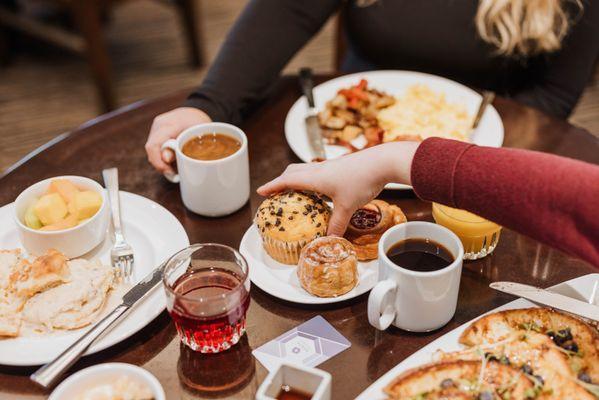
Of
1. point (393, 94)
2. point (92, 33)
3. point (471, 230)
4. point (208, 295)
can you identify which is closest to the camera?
point (208, 295)

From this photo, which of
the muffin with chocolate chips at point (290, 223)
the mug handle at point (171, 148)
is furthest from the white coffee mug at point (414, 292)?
the mug handle at point (171, 148)

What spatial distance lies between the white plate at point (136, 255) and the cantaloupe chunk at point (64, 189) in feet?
0.37

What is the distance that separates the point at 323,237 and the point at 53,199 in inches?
23.8

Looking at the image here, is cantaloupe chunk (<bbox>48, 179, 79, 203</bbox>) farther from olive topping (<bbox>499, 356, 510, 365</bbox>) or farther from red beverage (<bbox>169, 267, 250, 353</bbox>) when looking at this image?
olive topping (<bbox>499, 356, 510, 365</bbox>)

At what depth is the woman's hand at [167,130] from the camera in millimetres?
1675

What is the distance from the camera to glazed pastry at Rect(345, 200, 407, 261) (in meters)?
1.42

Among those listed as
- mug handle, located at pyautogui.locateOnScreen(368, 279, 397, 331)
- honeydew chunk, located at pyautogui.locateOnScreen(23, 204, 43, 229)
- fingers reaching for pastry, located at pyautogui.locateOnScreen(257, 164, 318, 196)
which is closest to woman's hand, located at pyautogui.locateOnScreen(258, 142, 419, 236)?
fingers reaching for pastry, located at pyautogui.locateOnScreen(257, 164, 318, 196)

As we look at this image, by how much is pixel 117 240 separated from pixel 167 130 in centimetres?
36

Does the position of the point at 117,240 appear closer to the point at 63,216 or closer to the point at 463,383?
the point at 63,216

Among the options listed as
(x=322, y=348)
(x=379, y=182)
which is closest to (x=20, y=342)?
(x=322, y=348)

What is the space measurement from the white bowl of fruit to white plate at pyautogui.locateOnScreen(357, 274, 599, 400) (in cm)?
70

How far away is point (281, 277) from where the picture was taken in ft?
4.62

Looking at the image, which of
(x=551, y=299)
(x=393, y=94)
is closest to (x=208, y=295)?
(x=551, y=299)

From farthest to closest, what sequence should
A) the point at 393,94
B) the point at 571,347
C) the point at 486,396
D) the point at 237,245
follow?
the point at 393,94 → the point at 237,245 → the point at 571,347 → the point at 486,396
